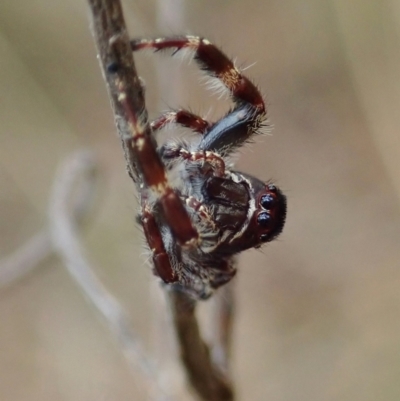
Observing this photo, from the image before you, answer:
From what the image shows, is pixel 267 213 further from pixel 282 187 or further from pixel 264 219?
pixel 282 187

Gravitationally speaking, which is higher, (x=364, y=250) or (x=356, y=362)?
(x=364, y=250)

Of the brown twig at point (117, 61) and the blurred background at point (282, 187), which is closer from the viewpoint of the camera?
the brown twig at point (117, 61)

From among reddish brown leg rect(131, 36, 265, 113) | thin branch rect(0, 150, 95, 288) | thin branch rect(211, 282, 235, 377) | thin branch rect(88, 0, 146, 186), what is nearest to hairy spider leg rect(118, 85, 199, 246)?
thin branch rect(88, 0, 146, 186)

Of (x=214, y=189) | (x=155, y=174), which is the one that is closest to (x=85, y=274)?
(x=214, y=189)

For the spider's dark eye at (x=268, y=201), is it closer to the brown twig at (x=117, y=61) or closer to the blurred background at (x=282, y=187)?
the brown twig at (x=117, y=61)

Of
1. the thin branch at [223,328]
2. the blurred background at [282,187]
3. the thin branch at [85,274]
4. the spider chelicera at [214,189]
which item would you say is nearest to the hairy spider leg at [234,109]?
the spider chelicera at [214,189]

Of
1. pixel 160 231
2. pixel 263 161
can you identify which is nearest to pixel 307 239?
pixel 263 161

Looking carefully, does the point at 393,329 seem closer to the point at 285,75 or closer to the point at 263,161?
the point at 263,161
